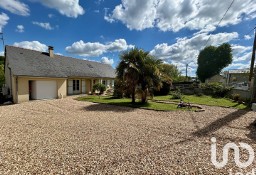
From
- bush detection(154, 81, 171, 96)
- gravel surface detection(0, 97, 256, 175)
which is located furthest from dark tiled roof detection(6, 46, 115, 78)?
bush detection(154, 81, 171, 96)

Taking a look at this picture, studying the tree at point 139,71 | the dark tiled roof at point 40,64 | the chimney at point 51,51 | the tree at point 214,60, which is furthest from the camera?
the tree at point 214,60

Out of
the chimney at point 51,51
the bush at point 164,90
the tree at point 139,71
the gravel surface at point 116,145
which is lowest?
the gravel surface at point 116,145

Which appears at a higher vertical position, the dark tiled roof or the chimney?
the chimney

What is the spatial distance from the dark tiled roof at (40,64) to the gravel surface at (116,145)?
817 centimetres

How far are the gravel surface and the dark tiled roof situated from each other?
817cm

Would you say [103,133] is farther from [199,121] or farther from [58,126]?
[199,121]

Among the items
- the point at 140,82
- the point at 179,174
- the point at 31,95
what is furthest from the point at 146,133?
the point at 31,95

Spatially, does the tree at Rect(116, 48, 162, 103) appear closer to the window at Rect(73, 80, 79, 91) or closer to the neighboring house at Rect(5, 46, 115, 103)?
the neighboring house at Rect(5, 46, 115, 103)

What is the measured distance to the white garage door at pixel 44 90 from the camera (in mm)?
15173

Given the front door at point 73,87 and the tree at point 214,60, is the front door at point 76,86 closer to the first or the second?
the front door at point 73,87

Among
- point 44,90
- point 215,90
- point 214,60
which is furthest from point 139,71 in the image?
point 214,60

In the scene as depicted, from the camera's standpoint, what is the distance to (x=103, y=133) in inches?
233

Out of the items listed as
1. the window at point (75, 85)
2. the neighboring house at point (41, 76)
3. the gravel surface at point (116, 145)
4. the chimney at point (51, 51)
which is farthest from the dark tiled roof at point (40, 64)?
the gravel surface at point (116, 145)

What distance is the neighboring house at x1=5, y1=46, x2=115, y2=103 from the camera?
1370 centimetres
